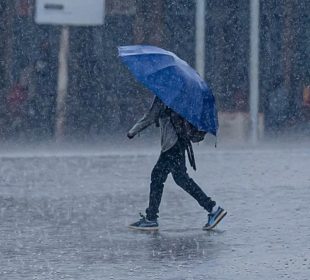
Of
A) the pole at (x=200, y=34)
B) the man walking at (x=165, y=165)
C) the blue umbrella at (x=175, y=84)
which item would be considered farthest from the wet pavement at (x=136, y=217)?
the pole at (x=200, y=34)

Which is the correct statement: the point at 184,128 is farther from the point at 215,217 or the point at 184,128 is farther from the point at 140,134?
the point at 140,134

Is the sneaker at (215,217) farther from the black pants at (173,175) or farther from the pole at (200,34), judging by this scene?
the pole at (200,34)

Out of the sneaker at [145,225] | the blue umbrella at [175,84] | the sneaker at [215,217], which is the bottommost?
the sneaker at [145,225]

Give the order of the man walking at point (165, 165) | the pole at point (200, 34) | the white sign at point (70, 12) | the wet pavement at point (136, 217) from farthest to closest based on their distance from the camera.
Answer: the pole at point (200, 34) < the white sign at point (70, 12) < the man walking at point (165, 165) < the wet pavement at point (136, 217)

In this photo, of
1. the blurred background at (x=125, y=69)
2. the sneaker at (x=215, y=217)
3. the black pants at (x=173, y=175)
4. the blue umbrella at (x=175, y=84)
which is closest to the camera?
the blue umbrella at (x=175, y=84)

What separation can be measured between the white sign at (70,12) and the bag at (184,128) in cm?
1186

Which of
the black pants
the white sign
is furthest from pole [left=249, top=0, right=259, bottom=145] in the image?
the black pants

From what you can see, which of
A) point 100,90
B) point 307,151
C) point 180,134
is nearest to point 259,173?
point 307,151

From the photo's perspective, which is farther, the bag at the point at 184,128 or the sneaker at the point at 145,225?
the sneaker at the point at 145,225

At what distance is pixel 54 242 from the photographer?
1155cm

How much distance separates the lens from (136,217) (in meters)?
13.4

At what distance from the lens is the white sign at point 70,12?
23.8 m

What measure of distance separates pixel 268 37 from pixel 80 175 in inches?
402

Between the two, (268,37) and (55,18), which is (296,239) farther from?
(268,37)
